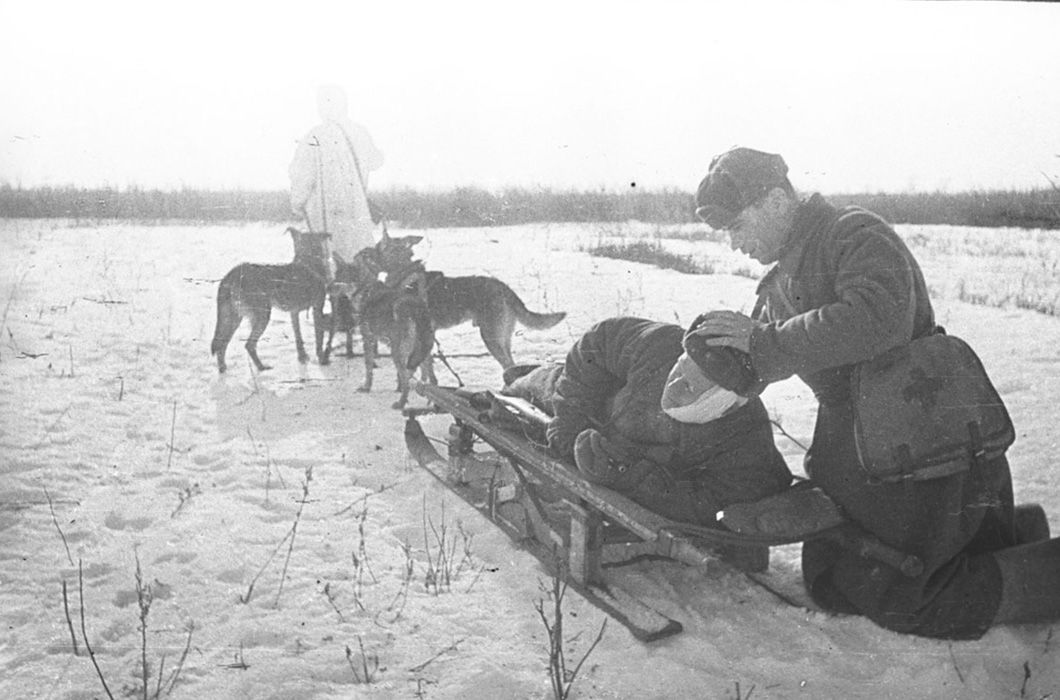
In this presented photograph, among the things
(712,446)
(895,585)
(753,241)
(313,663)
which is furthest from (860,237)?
(313,663)

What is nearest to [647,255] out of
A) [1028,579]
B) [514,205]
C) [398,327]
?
[514,205]

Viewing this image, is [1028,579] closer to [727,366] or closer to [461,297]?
[727,366]

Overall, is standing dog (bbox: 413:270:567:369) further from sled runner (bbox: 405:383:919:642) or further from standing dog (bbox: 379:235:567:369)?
sled runner (bbox: 405:383:919:642)

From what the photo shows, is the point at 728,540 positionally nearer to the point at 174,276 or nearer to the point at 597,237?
the point at 597,237

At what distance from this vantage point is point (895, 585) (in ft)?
7.50

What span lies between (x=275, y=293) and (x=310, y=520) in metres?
1.94

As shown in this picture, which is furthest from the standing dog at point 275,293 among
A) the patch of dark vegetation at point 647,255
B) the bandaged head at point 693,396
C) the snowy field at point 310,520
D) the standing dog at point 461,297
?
the bandaged head at point 693,396

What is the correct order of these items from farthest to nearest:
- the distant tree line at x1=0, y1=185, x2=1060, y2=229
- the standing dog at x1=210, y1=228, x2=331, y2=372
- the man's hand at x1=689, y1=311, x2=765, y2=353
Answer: the standing dog at x1=210, y1=228, x2=331, y2=372 → the distant tree line at x1=0, y1=185, x2=1060, y2=229 → the man's hand at x1=689, y1=311, x2=765, y2=353

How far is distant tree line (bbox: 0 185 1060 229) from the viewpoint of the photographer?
2.84 meters

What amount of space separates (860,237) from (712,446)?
0.79m

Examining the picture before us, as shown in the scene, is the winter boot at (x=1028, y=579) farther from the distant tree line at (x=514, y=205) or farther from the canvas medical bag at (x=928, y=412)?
the distant tree line at (x=514, y=205)

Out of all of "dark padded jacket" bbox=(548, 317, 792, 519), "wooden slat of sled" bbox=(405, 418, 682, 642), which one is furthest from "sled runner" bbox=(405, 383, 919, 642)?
"dark padded jacket" bbox=(548, 317, 792, 519)

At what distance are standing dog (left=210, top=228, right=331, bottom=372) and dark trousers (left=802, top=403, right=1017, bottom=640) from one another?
2800mm

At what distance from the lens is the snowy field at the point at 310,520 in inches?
84.8
